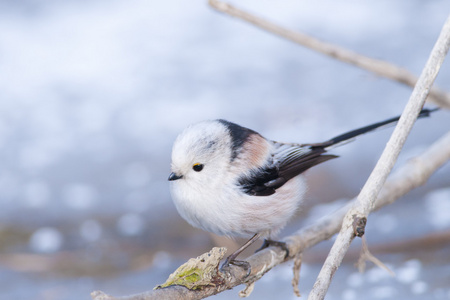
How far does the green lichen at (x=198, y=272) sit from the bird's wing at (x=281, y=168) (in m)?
0.29

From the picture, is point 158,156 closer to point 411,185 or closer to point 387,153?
point 411,185

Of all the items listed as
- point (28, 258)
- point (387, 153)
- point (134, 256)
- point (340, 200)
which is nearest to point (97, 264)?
point (134, 256)

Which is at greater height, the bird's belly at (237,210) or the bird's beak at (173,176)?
the bird's beak at (173,176)

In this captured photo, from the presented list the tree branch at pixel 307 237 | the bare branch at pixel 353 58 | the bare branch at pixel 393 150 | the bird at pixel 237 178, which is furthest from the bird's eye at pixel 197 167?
the bare branch at pixel 353 58

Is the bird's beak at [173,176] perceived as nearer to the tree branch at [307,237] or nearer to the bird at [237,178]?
the bird at [237,178]

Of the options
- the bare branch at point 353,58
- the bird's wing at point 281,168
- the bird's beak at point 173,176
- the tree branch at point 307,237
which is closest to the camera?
the tree branch at point 307,237

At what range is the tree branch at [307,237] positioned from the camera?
119cm

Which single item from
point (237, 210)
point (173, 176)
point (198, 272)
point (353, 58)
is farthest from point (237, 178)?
point (353, 58)

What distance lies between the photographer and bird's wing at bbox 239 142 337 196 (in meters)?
1.53

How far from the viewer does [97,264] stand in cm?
222

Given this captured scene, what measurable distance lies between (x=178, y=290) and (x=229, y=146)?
0.42 m

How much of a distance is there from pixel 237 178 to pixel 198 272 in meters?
0.32

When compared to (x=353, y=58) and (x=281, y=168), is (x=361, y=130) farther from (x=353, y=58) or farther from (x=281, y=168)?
(x=353, y=58)

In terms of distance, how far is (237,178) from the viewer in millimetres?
1491
